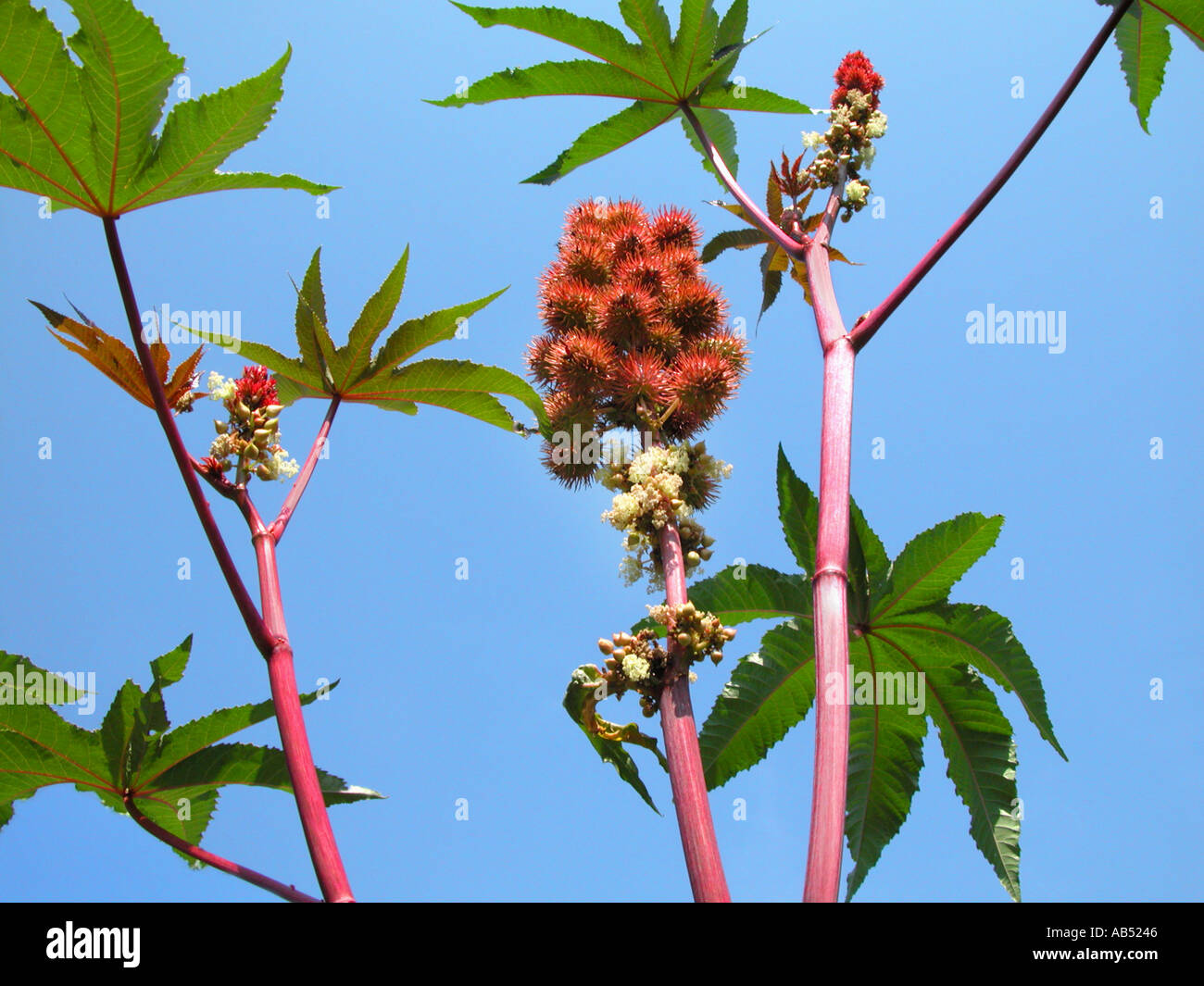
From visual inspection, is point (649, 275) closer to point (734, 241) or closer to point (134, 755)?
point (734, 241)

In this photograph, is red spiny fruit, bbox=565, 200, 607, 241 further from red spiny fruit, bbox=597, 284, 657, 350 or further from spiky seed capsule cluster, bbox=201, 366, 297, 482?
spiky seed capsule cluster, bbox=201, 366, 297, 482

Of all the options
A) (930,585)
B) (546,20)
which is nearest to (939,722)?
(930,585)

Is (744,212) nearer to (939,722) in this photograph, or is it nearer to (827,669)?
(827,669)

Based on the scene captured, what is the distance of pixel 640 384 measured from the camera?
3775mm

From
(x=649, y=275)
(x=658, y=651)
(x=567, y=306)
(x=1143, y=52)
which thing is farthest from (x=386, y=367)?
(x=1143, y=52)

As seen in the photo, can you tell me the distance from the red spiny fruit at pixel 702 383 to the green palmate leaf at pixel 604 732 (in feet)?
4.31

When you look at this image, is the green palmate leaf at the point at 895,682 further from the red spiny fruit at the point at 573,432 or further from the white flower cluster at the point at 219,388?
the white flower cluster at the point at 219,388

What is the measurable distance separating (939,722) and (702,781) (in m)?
1.53

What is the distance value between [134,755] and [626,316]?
2621mm

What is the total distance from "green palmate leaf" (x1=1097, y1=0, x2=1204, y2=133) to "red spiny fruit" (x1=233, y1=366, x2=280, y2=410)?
340 centimetres

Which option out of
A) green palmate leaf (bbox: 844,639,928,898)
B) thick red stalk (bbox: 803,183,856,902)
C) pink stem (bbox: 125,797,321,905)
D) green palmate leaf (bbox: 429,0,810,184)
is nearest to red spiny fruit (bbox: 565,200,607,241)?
green palmate leaf (bbox: 429,0,810,184)

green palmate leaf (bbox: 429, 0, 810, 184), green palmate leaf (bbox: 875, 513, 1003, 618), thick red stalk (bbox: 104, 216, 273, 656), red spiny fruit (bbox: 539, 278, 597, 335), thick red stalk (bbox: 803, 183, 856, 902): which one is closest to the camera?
thick red stalk (bbox: 803, 183, 856, 902)

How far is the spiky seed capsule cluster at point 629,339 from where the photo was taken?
12.6 feet

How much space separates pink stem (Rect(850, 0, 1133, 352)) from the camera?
9.53 feet
